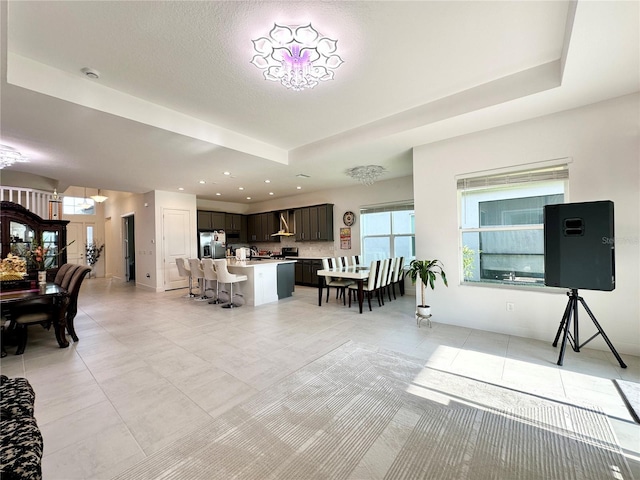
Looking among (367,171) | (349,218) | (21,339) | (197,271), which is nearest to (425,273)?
(367,171)

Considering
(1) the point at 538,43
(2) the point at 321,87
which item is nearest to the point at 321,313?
(2) the point at 321,87

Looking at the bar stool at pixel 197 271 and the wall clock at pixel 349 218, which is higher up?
the wall clock at pixel 349 218

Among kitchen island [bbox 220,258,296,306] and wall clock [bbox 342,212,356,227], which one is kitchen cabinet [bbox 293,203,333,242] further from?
kitchen island [bbox 220,258,296,306]

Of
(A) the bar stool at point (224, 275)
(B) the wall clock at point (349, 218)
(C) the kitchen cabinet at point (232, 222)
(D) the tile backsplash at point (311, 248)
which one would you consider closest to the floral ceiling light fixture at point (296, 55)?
(A) the bar stool at point (224, 275)

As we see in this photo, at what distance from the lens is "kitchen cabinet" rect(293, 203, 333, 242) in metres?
7.80

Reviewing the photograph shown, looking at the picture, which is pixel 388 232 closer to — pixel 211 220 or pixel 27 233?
pixel 211 220

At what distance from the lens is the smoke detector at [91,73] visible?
265 cm

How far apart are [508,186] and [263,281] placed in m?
4.46

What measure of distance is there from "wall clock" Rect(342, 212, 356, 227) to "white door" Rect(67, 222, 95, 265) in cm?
981

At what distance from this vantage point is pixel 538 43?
8.04ft

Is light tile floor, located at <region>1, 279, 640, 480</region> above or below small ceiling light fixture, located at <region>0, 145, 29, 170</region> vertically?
below

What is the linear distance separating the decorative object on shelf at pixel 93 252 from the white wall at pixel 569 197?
470 inches

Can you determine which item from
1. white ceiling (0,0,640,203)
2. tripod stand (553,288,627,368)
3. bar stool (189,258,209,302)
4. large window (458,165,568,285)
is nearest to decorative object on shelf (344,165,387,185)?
white ceiling (0,0,640,203)

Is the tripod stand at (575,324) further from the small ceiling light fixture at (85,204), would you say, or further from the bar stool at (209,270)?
the small ceiling light fixture at (85,204)
